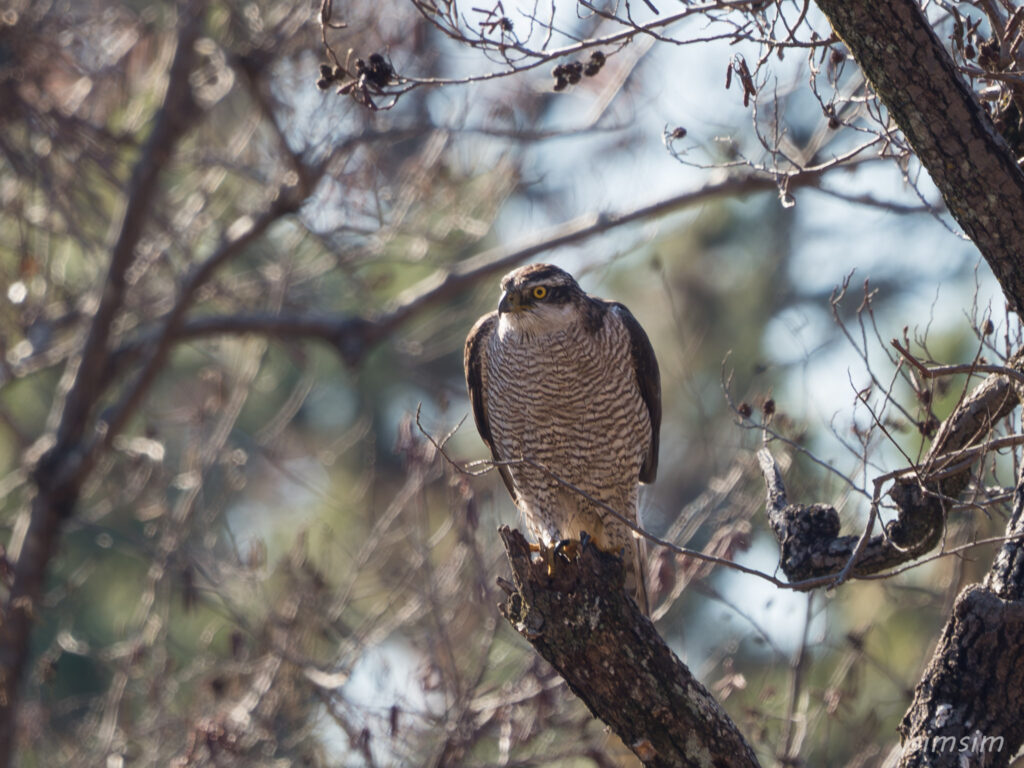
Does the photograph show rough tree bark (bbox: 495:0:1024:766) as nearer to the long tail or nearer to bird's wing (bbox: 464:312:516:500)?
bird's wing (bbox: 464:312:516:500)

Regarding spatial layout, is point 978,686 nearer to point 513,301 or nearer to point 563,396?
point 563,396

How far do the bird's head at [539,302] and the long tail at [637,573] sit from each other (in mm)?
1366

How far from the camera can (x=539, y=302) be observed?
5641mm

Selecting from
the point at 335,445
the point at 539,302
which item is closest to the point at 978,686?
the point at 539,302

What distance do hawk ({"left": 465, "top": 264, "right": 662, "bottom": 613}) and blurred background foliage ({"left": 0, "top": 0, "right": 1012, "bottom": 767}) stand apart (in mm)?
295

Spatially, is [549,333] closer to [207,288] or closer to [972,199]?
[972,199]

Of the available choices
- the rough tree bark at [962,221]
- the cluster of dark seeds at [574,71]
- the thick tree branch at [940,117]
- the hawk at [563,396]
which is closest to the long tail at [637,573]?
the hawk at [563,396]

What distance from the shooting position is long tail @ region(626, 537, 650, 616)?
6.39 metres

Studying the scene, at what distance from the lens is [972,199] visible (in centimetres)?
359

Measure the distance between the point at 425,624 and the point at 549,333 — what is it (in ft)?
6.46

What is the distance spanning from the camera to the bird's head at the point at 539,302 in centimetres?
563

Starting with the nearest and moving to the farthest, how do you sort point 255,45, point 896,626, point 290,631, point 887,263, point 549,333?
point 549,333 < point 290,631 < point 255,45 < point 896,626 < point 887,263

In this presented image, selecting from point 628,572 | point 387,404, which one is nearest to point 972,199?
point 628,572

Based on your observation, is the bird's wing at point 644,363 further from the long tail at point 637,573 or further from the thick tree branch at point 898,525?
the thick tree branch at point 898,525
